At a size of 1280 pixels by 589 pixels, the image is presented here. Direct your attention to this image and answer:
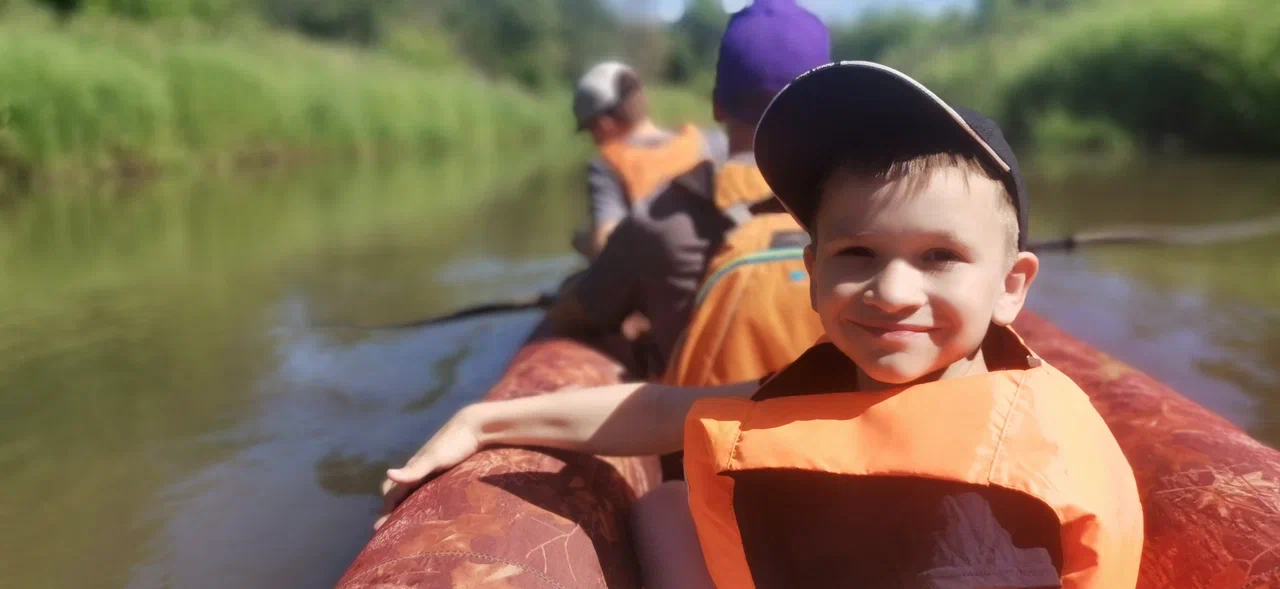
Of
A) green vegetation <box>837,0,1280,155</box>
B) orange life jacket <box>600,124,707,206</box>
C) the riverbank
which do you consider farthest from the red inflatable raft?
green vegetation <box>837,0,1280,155</box>

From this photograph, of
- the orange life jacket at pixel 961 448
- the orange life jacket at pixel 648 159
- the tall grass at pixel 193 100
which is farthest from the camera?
the tall grass at pixel 193 100

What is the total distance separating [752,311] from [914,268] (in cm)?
58

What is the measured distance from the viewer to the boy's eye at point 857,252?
1024mm

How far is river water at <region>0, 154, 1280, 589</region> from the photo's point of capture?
2156mm

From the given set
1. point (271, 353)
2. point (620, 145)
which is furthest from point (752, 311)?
point (271, 353)

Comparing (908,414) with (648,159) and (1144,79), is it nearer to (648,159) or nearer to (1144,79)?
(648,159)

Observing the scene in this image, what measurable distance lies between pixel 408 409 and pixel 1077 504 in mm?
2390

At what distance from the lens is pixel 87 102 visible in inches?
329

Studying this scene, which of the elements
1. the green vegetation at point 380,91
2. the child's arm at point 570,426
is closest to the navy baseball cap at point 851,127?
the child's arm at point 570,426

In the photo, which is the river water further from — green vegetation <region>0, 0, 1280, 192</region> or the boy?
green vegetation <region>0, 0, 1280, 192</region>

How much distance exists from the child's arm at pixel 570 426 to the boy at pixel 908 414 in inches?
9.5

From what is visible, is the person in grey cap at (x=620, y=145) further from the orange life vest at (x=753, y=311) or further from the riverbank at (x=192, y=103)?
the riverbank at (x=192, y=103)

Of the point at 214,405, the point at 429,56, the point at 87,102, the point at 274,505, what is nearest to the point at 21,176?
the point at 87,102

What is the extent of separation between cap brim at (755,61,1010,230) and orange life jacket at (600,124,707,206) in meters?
2.22
